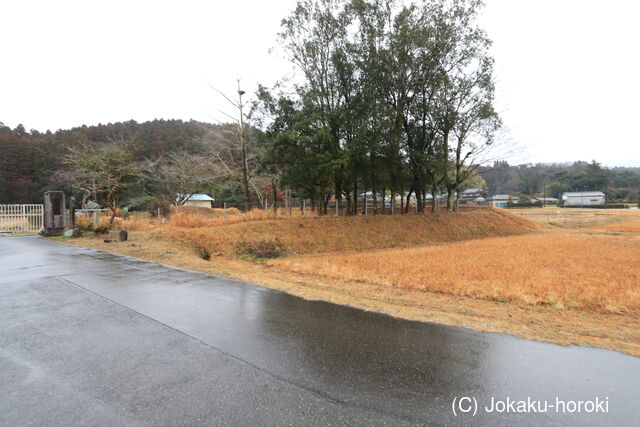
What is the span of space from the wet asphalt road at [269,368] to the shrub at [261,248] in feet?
30.3

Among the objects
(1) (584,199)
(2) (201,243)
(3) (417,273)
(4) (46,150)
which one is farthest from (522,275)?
(1) (584,199)

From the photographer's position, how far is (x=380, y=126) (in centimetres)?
1939

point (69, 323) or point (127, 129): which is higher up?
point (127, 129)

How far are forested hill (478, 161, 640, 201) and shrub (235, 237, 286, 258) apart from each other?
242ft

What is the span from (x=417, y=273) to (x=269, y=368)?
735 cm

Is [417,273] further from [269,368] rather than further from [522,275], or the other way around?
[269,368]

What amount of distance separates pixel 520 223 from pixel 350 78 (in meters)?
23.4

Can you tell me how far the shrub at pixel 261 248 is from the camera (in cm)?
1467

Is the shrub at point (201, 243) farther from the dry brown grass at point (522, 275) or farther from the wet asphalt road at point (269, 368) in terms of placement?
the wet asphalt road at point (269, 368)

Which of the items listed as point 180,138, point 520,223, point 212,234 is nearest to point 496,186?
point 520,223

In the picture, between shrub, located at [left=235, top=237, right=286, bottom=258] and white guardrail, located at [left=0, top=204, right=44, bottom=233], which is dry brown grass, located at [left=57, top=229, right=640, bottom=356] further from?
white guardrail, located at [left=0, top=204, right=44, bottom=233]

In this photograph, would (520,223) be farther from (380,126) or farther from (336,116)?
(336,116)

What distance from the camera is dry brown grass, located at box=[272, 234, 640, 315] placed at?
6.93 metres

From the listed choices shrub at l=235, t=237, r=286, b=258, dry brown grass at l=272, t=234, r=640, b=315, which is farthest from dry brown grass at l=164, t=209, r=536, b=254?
dry brown grass at l=272, t=234, r=640, b=315
